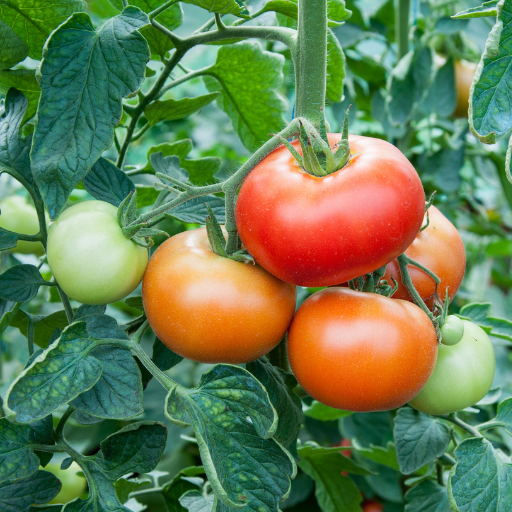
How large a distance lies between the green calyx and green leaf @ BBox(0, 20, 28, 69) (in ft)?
0.94

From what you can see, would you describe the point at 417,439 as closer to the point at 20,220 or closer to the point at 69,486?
the point at 69,486

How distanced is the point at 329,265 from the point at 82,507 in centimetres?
31

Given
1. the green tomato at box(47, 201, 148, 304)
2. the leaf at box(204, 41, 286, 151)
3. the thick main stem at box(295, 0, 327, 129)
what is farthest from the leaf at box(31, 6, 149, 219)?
the leaf at box(204, 41, 286, 151)

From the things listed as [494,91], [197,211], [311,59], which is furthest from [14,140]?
[494,91]

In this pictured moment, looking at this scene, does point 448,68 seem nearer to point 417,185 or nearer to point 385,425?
point 385,425

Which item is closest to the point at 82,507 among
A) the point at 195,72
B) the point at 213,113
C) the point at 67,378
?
the point at 67,378

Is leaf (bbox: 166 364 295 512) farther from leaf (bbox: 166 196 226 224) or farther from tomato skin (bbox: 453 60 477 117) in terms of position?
tomato skin (bbox: 453 60 477 117)

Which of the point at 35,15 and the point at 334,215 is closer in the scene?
the point at 334,215

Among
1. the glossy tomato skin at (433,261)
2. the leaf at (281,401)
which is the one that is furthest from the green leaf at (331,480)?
the glossy tomato skin at (433,261)

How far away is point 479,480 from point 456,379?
0.31 ft

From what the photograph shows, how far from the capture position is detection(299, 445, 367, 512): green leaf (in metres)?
0.75

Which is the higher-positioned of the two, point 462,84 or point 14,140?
point 14,140

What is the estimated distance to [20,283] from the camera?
54 cm

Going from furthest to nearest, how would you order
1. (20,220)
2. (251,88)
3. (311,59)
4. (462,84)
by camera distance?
(462,84) < (20,220) < (251,88) < (311,59)
